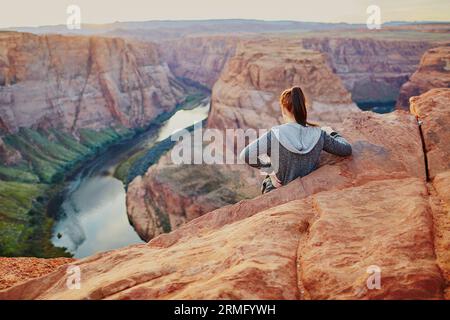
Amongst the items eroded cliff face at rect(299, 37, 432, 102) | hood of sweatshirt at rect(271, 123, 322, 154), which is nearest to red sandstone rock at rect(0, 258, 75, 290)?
hood of sweatshirt at rect(271, 123, 322, 154)

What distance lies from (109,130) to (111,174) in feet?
60.5

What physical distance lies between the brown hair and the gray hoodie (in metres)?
0.15

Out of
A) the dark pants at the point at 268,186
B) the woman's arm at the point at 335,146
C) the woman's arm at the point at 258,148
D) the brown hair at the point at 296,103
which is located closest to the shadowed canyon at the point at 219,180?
the woman's arm at the point at 335,146

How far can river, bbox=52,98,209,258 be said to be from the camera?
103 feet

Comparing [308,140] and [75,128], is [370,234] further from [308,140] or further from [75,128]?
[75,128]

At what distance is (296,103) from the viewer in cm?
619

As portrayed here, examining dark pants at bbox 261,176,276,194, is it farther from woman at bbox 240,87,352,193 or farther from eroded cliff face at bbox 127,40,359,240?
eroded cliff face at bbox 127,40,359,240

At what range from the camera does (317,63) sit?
151ft

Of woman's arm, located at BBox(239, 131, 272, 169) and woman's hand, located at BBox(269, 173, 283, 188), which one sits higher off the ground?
woman's arm, located at BBox(239, 131, 272, 169)

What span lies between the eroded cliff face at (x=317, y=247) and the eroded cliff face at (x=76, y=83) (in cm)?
4984

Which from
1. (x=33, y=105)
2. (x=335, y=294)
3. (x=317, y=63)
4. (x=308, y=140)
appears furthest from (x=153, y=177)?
(x=335, y=294)

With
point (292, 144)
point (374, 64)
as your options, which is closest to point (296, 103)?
point (292, 144)

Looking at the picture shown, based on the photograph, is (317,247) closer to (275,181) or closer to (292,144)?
(292,144)

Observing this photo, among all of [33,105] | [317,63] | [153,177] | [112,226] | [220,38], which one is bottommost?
[112,226]
